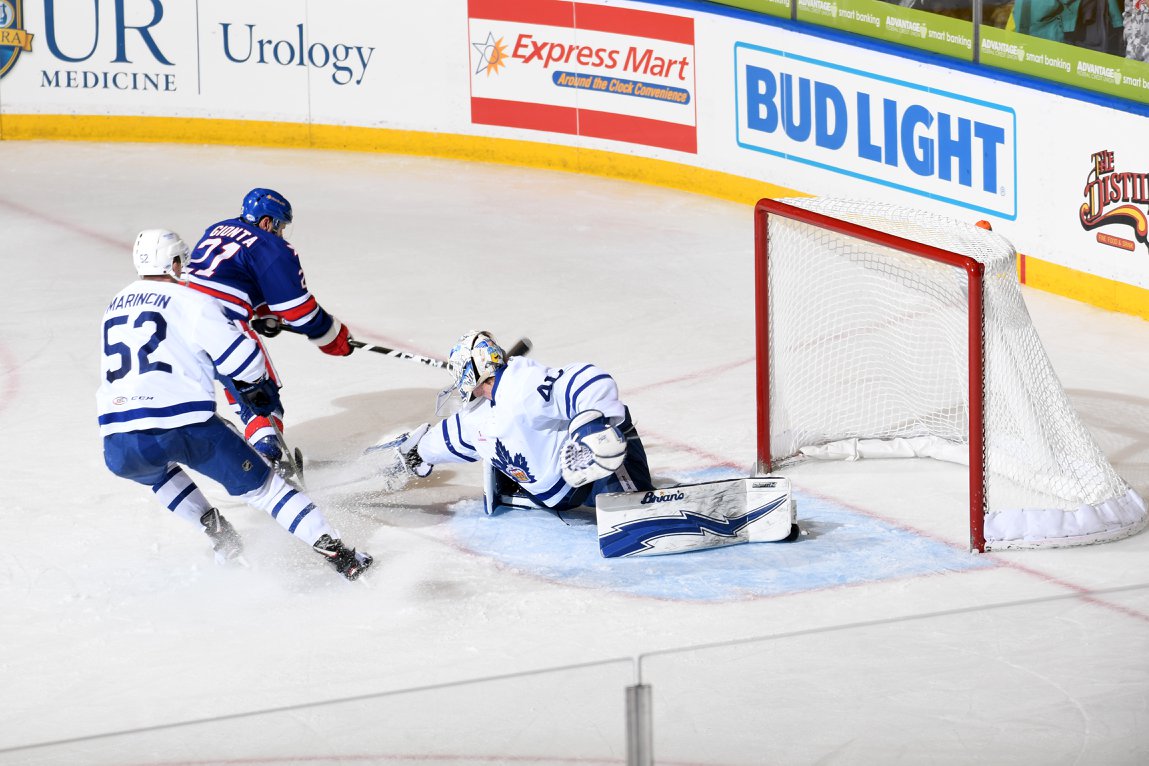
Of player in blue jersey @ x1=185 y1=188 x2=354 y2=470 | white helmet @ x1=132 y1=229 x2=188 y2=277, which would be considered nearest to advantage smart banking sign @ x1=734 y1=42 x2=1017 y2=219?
player in blue jersey @ x1=185 y1=188 x2=354 y2=470

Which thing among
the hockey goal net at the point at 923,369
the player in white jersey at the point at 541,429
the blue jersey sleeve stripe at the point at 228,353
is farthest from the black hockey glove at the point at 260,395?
the hockey goal net at the point at 923,369

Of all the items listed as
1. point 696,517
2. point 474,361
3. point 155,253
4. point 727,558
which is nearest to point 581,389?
point 474,361

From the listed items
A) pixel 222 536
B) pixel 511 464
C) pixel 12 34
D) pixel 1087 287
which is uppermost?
pixel 12 34

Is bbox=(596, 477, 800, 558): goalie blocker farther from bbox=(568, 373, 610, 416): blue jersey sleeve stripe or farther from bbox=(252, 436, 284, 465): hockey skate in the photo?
bbox=(252, 436, 284, 465): hockey skate

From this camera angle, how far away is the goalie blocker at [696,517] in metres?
4.80

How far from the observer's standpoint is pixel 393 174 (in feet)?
32.6

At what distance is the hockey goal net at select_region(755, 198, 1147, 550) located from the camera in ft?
15.9

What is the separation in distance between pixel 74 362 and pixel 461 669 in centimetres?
329

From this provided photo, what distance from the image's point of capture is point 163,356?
4590mm

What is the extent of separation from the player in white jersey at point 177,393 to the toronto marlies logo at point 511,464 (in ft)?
1.56

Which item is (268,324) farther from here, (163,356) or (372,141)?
(372,141)

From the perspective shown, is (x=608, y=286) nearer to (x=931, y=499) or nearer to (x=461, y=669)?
(x=931, y=499)

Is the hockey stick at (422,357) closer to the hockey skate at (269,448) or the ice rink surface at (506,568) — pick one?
the ice rink surface at (506,568)

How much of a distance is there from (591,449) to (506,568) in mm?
454
